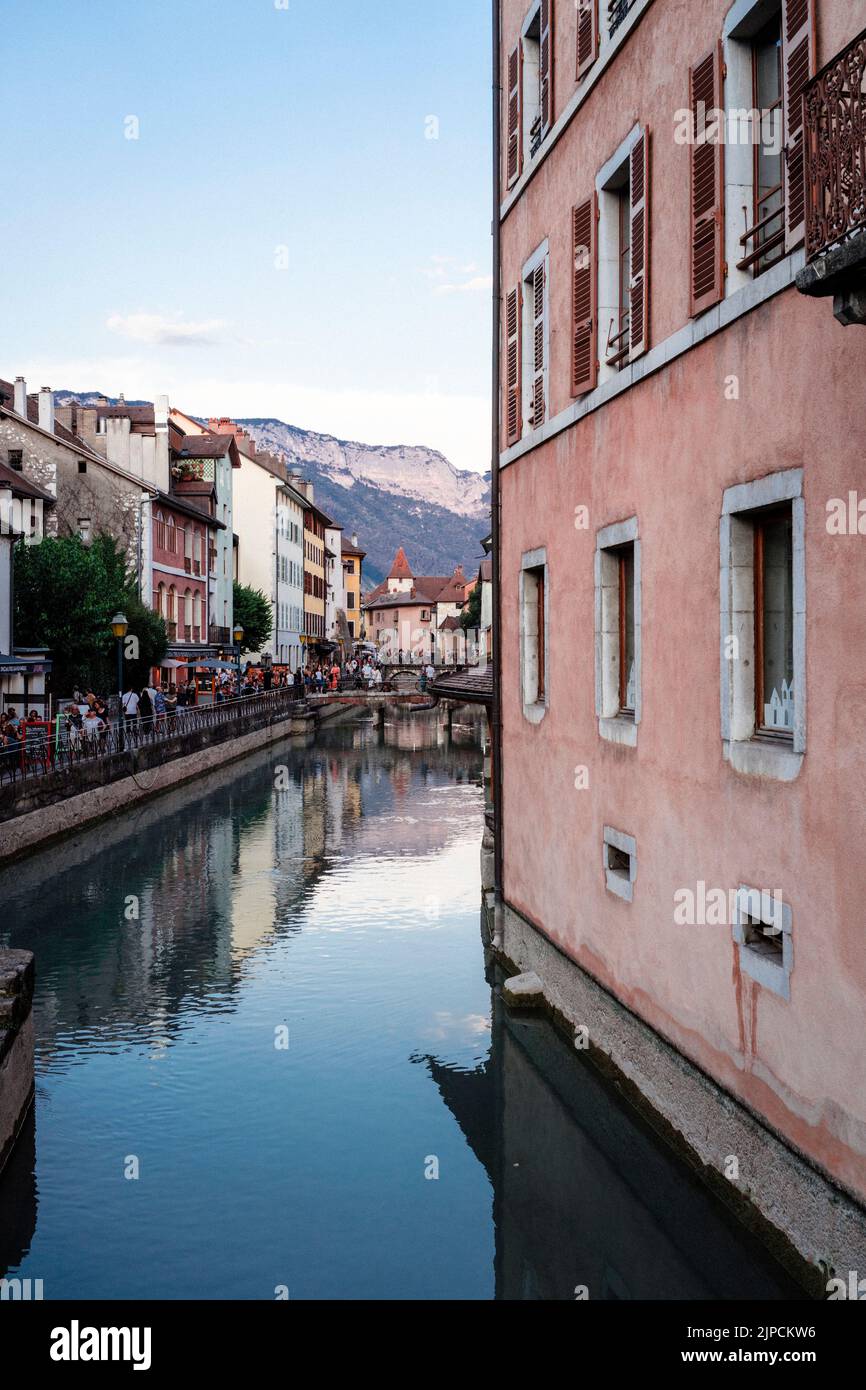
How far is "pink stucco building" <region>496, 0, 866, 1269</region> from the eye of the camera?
7152 millimetres

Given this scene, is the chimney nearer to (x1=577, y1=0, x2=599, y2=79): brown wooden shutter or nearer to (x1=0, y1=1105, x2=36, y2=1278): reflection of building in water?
(x1=577, y1=0, x2=599, y2=79): brown wooden shutter

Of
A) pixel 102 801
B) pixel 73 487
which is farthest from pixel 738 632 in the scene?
pixel 73 487

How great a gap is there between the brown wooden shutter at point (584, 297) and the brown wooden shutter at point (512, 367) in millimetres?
2328

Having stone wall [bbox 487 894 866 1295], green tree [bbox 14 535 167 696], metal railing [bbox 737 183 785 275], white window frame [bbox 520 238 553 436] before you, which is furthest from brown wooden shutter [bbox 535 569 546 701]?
green tree [bbox 14 535 167 696]

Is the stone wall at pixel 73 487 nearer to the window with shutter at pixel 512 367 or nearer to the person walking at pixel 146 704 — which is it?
the person walking at pixel 146 704

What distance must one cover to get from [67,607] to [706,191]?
105ft

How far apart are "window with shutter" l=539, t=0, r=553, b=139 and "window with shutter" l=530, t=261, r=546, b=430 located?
1.43 metres

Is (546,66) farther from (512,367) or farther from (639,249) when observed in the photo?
(639,249)

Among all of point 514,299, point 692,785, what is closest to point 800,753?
point 692,785

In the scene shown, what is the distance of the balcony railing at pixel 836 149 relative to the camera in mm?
5797

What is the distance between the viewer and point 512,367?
50.2 ft

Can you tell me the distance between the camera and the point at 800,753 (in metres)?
7.53
